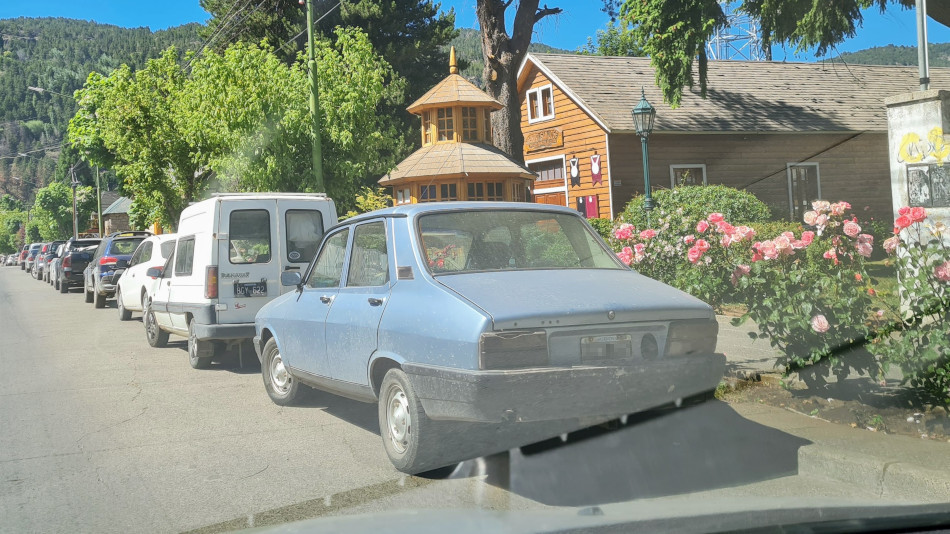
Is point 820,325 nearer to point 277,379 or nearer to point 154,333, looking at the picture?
point 277,379

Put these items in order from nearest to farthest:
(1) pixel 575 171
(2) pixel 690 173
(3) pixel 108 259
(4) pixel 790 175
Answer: (3) pixel 108 259 < (2) pixel 690 173 < (1) pixel 575 171 < (4) pixel 790 175

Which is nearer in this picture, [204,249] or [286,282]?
[286,282]

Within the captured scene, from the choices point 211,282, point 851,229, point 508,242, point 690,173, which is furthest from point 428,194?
point 851,229

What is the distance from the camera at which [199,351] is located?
406 inches

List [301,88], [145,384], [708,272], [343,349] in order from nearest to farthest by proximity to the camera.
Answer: [343,349]
[708,272]
[145,384]
[301,88]

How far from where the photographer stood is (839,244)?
20.9ft

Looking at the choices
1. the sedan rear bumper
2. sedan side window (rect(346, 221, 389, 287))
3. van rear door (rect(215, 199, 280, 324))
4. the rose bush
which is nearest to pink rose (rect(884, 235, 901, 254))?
the rose bush

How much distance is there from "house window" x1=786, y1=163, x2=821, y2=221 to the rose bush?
926 inches

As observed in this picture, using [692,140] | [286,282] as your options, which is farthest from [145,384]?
[692,140]

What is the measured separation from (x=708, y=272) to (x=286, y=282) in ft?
12.4

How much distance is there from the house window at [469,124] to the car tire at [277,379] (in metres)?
18.0

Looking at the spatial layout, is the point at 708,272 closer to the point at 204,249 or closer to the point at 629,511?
the point at 629,511

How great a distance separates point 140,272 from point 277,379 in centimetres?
943

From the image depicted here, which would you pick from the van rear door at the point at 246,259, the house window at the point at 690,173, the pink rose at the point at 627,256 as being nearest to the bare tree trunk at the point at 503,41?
the house window at the point at 690,173
